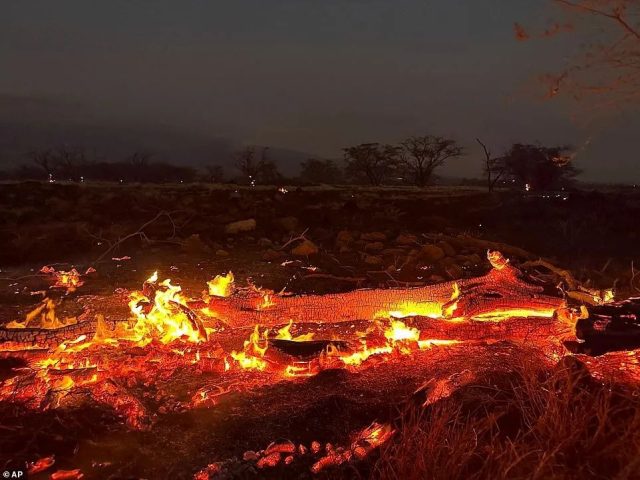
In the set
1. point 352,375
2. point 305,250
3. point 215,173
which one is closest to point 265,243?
point 305,250

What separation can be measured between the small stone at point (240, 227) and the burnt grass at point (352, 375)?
13 centimetres

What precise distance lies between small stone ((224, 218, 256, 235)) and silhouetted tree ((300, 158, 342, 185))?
127 feet

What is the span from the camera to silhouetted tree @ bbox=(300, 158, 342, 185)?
5059 cm

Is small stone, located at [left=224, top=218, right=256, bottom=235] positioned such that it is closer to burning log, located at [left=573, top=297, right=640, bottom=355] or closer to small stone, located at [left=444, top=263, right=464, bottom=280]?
small stone, located at [left=444, top=263, right=464, bottom=280]

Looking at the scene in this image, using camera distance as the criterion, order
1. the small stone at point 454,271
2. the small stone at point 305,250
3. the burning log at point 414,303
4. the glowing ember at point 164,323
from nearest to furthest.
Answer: the glowing ember at point 164,323
the burning log at point 414,303
the small stone at point 454,271
the small stone at point 305,250

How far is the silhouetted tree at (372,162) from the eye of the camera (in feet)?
148

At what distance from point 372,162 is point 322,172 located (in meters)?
6.57

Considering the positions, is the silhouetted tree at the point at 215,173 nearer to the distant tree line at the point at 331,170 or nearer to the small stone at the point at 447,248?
the distant tree line at the point at 331,170

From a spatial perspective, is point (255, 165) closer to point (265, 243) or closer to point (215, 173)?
point (215, 173)

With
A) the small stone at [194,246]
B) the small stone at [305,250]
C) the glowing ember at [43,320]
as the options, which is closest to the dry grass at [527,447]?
the glowing ember at [43,320]

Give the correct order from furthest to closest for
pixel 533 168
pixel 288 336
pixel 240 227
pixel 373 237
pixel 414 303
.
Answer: pixel 533 168 < pixel 240 227 < pixel 373 237 < pixel 414 303 < pixel 288 336

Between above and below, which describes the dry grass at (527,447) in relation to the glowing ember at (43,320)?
above

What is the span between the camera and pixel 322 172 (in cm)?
5112

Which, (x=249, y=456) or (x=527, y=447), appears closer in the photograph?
(x=527, y=447)
